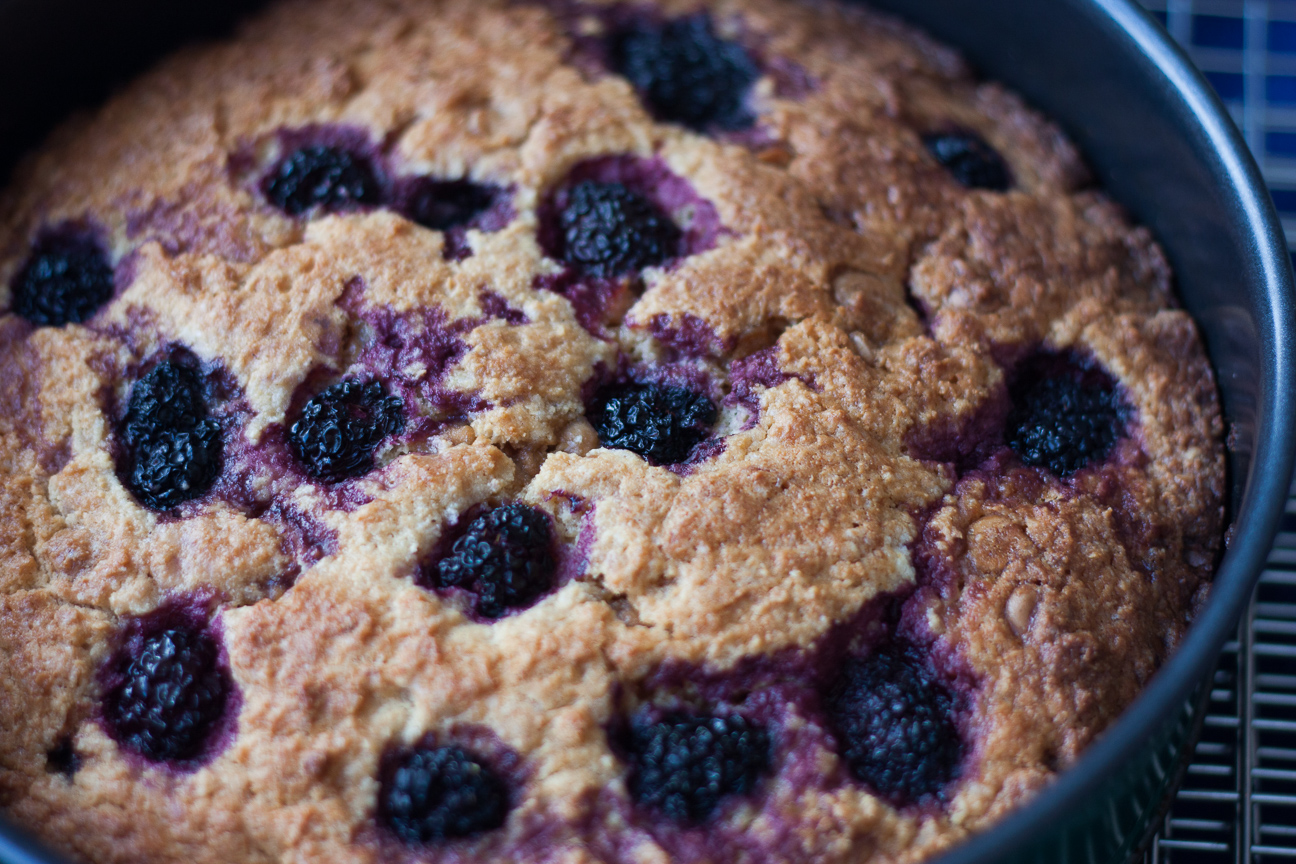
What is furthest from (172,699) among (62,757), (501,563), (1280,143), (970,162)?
(1280,143)

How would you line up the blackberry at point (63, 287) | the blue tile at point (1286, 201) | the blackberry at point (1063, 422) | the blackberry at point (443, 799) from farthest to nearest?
1. the blue tile at point (1286, 201)
2. the blackberry at point (63, 287)
3. the blackberry at point (1063, 422)
4. the blackberry at point (443, 799)

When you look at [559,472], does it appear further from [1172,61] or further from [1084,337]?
[1172,61]

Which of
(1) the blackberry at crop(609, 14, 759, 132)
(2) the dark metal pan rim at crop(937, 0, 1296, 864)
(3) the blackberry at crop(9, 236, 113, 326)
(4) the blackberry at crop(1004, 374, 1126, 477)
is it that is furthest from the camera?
(1) the blackberry at crop(609, 14, 759, 132)

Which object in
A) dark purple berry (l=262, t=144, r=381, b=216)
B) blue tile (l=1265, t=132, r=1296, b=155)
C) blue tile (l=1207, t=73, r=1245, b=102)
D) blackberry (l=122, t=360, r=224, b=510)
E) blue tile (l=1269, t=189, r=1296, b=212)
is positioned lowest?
blue tile (l=1269, t=189, r=1296, b=212)

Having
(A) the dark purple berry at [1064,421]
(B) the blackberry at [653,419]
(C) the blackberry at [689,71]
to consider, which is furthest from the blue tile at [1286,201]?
(B) the blackberry at [653,419]

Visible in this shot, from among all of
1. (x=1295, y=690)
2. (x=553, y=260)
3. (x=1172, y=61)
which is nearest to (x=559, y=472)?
(x=553, y=260)

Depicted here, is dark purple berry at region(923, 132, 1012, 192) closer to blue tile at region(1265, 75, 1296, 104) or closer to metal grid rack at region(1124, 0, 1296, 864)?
metal grid rack at region(1124, 0, 1296, 864)

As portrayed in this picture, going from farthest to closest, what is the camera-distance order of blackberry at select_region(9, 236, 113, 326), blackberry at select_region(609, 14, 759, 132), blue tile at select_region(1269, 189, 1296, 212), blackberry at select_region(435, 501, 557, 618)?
blue tile at select_region(1269, 189, 1296, 212) < blackberry at select_region(609, 14, 759, 132) < blackberry at select_region(9, 236, 113, 326) < blackberry at select_region(435, 501, 557, 618)

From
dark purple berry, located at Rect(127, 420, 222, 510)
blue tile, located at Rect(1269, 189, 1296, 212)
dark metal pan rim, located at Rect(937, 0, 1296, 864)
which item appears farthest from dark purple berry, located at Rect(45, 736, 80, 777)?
blue tile, located at Rect(1269, 189, 1296, 212)

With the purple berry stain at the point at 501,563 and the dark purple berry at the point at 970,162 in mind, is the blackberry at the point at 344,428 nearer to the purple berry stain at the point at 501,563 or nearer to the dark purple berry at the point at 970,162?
the purple berry stain at the point at 501,563
